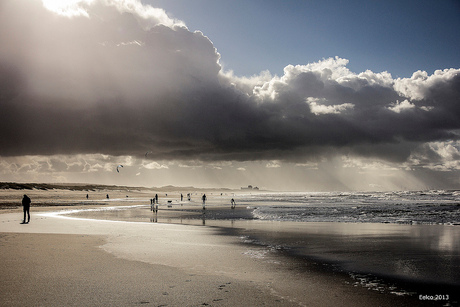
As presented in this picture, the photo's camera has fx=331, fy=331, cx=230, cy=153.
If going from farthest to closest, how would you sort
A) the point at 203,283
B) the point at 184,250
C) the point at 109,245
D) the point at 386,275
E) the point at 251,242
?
1. the point at 251,242
2. the point at 109,245
3. the point at 184,250
4. the point at 386,275
5. the point at 203,283

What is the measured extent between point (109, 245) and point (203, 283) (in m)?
8.47

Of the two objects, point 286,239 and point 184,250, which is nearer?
point 184,250

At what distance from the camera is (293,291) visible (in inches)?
344

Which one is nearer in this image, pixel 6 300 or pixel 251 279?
pixel 6 300

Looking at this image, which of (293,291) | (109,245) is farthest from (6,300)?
(109,245)

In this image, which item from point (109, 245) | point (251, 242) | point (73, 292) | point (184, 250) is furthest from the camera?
point (251, 242)

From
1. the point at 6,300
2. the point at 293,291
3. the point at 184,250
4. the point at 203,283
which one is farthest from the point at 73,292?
the point at 184,250

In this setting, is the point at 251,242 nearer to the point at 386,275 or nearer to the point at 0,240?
the point at 386,275

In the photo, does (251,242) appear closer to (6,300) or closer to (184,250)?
(184,250)

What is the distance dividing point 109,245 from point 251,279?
8987 mm

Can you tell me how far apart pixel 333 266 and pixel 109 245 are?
1044cm

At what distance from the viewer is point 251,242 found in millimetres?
17984

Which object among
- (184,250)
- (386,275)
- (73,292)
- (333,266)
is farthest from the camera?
(184,250)

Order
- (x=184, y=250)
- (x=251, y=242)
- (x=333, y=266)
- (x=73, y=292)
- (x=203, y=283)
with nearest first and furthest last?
(x=73, y=292), (x=203, y=283), (x=333, y=266), (x=184, y=250), (x=251, y=242)
